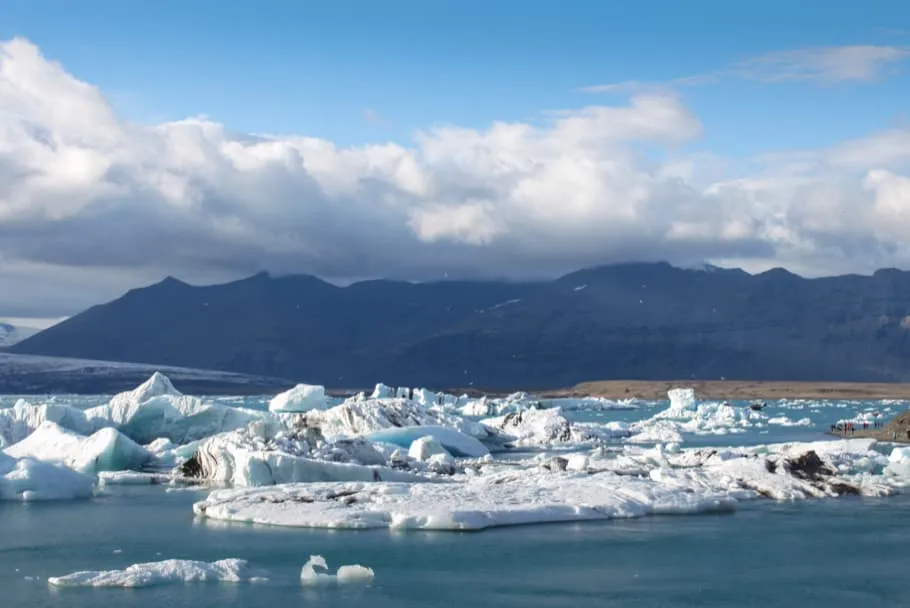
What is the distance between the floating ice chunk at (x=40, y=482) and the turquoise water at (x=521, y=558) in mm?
2671

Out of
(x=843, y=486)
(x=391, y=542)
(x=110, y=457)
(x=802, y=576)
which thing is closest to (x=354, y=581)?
(x=391, y=542)

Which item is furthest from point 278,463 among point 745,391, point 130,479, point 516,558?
point 745,391

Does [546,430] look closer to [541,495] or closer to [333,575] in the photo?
[541,495]

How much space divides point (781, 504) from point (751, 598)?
33.9ft

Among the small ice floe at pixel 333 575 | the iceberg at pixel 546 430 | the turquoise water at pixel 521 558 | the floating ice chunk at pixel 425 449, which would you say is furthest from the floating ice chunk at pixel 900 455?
the small ice floe at pixel 333 575

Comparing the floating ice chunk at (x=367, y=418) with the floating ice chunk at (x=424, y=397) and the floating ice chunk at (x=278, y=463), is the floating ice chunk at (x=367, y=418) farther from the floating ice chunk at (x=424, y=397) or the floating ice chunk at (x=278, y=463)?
the floating ice chunk at (x=424, y=397)

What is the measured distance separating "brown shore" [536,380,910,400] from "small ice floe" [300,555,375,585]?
130 meters

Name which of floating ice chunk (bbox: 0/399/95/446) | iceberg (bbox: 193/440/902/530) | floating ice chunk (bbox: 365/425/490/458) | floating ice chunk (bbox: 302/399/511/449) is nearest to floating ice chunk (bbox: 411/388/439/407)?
floating ice chunk (bbox: 302/399/511/449)

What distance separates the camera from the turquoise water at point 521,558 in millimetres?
16000

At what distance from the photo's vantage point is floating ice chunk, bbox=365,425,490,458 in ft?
124

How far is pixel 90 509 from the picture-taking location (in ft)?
85.3

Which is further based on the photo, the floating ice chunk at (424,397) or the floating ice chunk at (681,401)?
the floating ice chunk at (681,401)

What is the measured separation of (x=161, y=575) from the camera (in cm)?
1683

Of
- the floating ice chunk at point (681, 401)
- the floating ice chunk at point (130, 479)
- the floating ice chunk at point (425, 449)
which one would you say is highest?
the floating ice chunk at point (681, 401)
